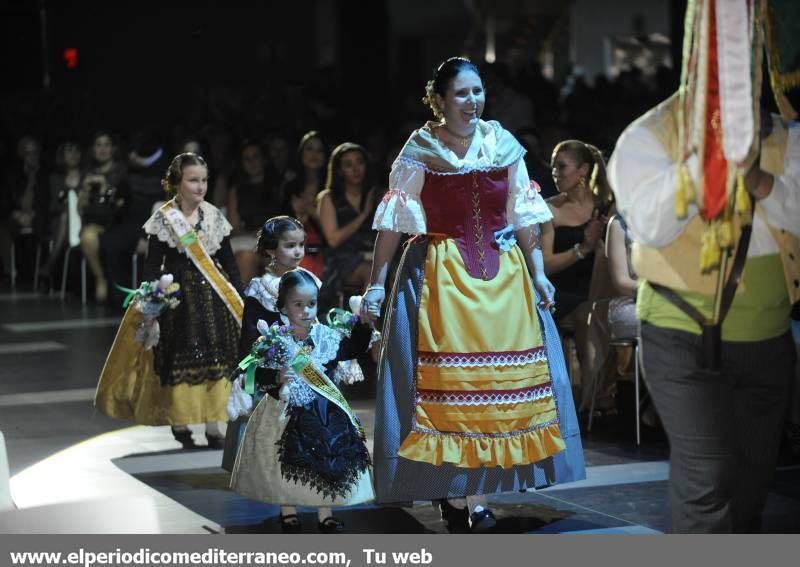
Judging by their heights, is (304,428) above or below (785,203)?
below

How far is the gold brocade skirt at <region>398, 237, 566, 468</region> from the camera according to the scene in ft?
18.6

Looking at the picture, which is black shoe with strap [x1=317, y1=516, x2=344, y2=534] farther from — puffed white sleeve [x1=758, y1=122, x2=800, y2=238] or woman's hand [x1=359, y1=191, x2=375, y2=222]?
woman's hand [x1=359, y1=191, x2=375, y2=222]

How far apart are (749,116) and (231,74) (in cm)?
1869

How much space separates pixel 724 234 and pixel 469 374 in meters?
1.81

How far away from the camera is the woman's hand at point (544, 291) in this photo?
5.81 m

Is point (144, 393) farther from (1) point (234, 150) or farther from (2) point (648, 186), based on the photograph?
(1) point (234, 150)

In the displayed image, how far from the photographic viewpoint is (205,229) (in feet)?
24.3

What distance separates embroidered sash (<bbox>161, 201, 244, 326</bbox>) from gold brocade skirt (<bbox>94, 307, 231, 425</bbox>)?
1.18 ft

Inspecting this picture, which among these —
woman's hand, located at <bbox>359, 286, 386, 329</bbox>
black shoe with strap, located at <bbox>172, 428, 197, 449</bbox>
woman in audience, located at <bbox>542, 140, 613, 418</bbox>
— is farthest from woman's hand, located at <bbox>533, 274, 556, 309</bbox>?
black shoe with strap, located at <bbox>172, 428, 197, 449</bbox>

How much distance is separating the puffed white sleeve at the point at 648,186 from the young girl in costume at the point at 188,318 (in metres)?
3.54

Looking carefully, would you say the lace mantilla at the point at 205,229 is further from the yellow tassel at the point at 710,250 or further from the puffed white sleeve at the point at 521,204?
the yellow tassel at the point at 710,250

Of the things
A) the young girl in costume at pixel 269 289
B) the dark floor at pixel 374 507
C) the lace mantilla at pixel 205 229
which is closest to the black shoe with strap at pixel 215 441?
the dark floor at pixel 374 507

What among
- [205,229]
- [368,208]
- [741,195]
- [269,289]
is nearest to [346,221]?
[368,208]
